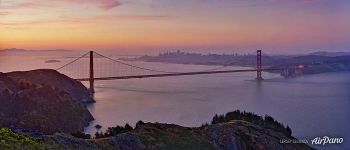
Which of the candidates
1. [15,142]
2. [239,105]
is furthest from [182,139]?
[239,105]

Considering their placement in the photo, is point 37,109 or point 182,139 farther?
point 37,109

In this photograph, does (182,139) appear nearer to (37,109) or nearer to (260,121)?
(260,121)

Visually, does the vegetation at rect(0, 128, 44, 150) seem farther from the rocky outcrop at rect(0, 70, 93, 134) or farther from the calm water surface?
the calm water surface

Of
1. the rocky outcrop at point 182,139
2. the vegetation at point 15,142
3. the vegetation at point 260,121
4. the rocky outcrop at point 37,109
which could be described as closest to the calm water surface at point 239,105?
the rocky outcrop at point 37,109

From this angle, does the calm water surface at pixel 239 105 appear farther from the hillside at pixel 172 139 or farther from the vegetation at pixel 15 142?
the vegetation at pixel 15 142

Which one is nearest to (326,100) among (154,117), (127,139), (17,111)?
(154,117)

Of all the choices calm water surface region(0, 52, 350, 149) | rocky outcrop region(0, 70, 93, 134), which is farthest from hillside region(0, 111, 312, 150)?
rocky outcrop region(0, 70, 93, 134)

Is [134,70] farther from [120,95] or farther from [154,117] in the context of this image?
[154,117]
